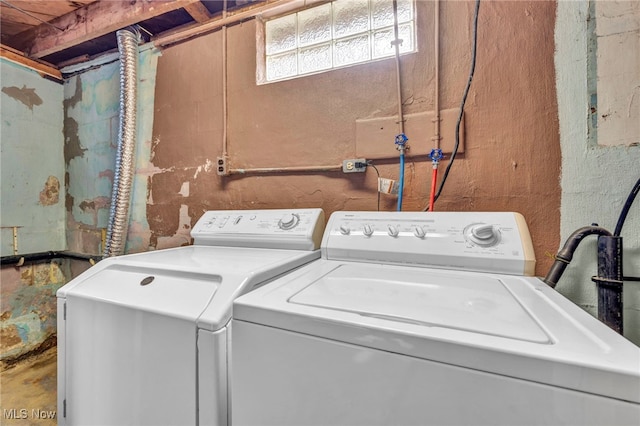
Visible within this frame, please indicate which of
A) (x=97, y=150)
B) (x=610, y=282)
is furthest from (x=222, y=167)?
(x=610, y=282)

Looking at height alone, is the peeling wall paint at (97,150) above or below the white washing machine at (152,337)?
above

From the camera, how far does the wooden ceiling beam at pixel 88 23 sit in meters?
1.55

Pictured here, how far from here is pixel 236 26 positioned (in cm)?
153

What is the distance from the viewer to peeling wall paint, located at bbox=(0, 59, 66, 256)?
1770mm

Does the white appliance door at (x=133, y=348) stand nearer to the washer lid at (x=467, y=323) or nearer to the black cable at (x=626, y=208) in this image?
the washer lid at (x=467, y=323)

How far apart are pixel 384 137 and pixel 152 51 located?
1.62 meters

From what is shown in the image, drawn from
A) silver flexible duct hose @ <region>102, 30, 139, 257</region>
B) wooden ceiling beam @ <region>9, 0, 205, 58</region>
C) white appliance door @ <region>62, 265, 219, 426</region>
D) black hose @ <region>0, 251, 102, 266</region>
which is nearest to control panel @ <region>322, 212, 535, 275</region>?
white appliance door @ <region>62, 265, 219, 426</region>

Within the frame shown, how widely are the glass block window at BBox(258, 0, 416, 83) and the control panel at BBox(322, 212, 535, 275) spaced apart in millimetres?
789

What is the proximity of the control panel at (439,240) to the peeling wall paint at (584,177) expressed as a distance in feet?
1.01

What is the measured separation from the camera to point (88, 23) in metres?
1.74

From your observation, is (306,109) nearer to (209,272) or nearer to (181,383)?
(209,272)

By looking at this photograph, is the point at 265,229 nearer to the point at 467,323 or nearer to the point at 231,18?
the point at 467,323

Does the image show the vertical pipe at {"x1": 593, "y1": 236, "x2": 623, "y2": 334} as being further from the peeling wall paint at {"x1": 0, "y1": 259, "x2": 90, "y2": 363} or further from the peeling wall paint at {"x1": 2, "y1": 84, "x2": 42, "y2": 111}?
the peeling wall paint at {"x1": 2, "y1": 84, "x2": 42, "y2": 111}

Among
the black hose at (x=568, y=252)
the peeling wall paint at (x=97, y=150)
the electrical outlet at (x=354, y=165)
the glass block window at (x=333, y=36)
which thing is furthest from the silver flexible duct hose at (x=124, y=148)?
the black hose at (x=568, y=252)
